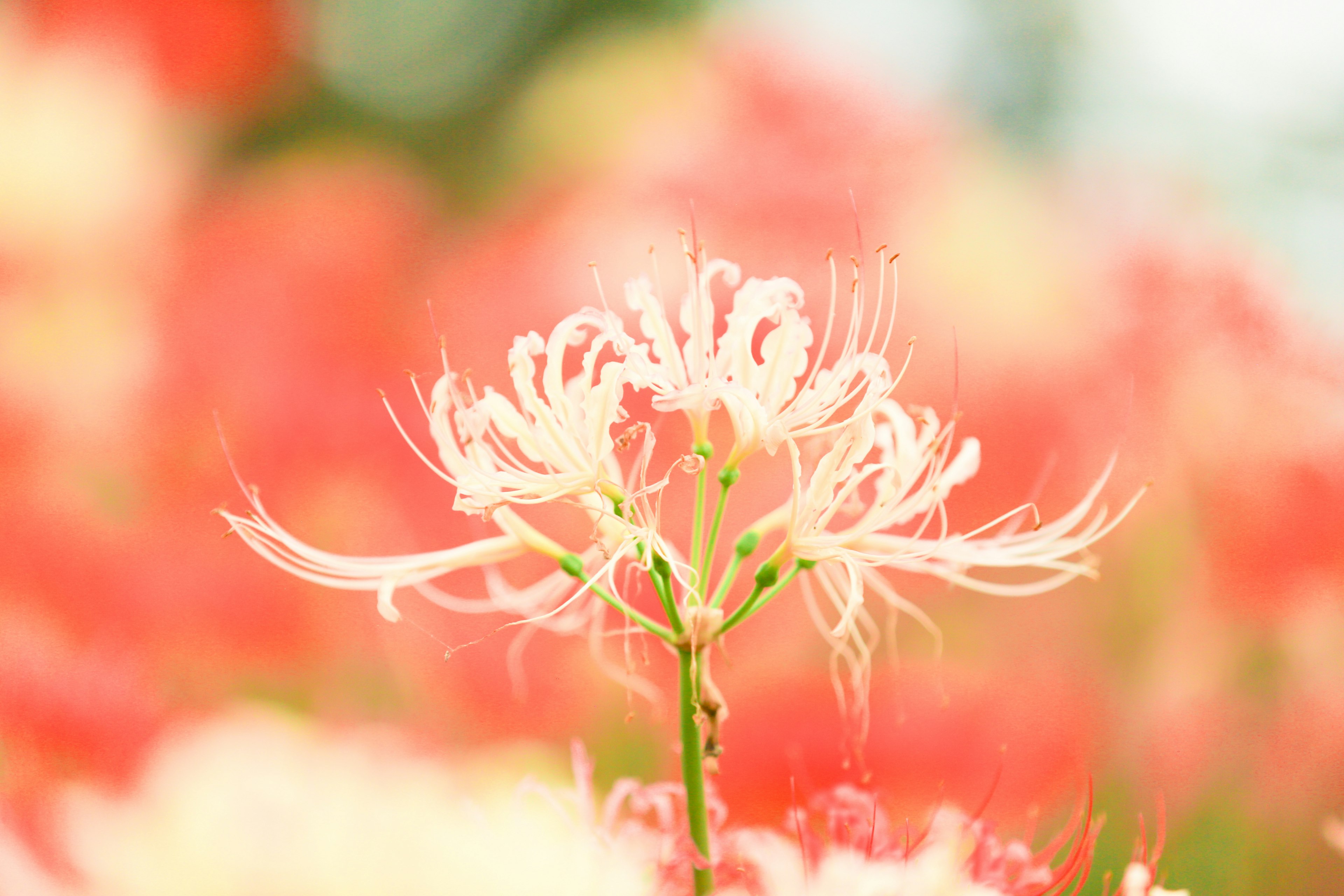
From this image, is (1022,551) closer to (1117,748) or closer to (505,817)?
(505,817)

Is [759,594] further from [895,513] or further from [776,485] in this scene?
[776,485]

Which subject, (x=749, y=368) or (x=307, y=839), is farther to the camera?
(x=307, y=839)

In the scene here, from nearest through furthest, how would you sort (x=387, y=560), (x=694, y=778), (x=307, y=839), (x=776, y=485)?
1. (x=694, y=778)
2. (x=387, y=560)
3. (x=307, y=839)
4. (x=776, y=485)

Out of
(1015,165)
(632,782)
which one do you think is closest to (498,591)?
(632,782)

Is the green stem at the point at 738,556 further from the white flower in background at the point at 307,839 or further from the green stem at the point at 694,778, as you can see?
the white flower in background at the point at 307,839

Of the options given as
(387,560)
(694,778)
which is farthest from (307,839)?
(694,778)

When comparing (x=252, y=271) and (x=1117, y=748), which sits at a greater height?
(x=252, y=271)

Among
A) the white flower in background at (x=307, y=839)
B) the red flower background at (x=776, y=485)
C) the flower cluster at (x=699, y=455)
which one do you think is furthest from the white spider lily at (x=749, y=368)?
the red flower background at (x=776, y=485)
